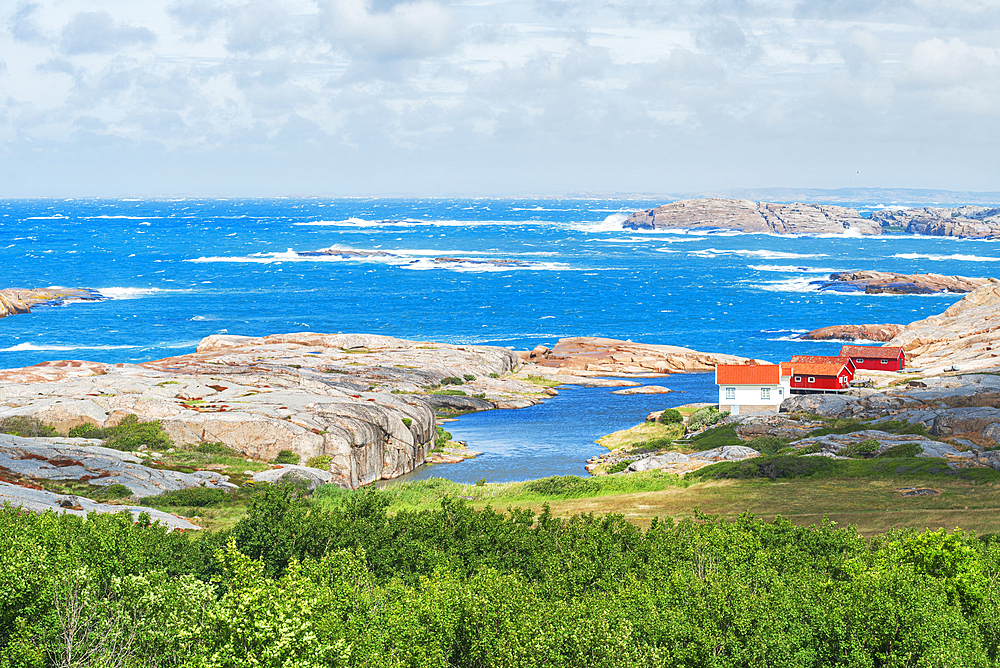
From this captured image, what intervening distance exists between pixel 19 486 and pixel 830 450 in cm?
4884

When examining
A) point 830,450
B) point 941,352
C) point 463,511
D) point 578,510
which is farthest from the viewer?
point 941,352

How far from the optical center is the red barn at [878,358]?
3989 inches

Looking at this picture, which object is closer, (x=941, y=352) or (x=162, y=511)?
(x=162, y=511)

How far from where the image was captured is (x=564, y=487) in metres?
55.6

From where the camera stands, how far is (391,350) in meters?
116

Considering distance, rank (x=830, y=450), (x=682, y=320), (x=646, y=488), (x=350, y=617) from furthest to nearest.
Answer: (x=682, y=320) < (x=830, y=450) < (x=646, y=488) < (x=350, y=617)

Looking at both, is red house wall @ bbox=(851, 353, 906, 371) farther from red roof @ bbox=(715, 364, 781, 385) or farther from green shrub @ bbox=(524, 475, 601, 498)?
green shrub @ bbox=(524, 475, 601, 498)

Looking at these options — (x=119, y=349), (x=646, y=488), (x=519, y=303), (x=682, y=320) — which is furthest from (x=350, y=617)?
(x=519, y=303)

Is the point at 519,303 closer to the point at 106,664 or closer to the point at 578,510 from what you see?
the point at 578,510

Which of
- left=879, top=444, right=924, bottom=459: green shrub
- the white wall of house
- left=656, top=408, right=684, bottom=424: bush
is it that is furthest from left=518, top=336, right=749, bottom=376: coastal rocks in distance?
left=879, top=444, right=924, bottom=459: green shrub

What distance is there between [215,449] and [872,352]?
76.5 meters

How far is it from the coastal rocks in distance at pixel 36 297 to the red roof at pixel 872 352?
447ft

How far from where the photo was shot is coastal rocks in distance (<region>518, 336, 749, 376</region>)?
11856cm

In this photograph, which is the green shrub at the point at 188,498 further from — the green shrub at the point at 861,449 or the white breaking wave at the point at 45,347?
the white breaking wave at the point at 45,347
